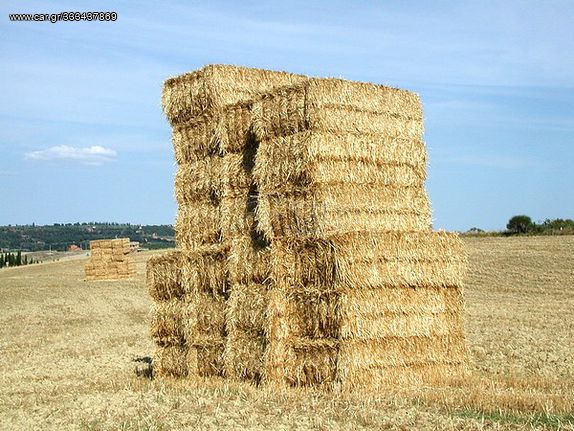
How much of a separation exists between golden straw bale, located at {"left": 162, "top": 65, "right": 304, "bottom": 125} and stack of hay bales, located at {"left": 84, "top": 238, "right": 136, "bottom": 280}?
27.3 m

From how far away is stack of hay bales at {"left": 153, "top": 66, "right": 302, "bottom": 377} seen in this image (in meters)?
12.3

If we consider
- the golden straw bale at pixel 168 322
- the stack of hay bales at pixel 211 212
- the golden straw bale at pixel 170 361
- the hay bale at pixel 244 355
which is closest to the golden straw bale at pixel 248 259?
the stack of hay bales at pixel 211 212

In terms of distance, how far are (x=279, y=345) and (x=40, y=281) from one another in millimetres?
33035

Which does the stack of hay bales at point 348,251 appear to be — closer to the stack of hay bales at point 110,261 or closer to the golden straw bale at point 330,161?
the golden straw bale at point 330,161

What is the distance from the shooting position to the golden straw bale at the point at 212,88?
1348 cm

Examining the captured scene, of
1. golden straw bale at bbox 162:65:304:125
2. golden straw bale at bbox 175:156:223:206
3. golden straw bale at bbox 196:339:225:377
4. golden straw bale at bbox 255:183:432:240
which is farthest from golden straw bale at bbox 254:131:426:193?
golden straw bale at bbox 196:339:225:377

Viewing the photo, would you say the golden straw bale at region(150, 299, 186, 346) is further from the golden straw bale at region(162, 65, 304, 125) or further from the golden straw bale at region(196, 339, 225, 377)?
the golden straw bale at region(162, 65, 304, 125)

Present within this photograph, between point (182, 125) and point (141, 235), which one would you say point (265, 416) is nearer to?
point (182, 125)

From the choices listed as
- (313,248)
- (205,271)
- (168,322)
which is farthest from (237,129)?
(168,322)

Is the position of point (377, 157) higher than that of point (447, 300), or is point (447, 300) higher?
point (377, 157)

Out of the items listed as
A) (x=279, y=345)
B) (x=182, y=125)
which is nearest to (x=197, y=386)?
(x=279, y=345)

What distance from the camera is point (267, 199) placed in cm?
1192

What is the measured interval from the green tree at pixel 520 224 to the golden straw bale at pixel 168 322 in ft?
146

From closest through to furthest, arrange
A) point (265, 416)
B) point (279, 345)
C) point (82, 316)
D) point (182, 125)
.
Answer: point (265, 416)
point (279, 345)
point (182, 125)
point (82, 316)
